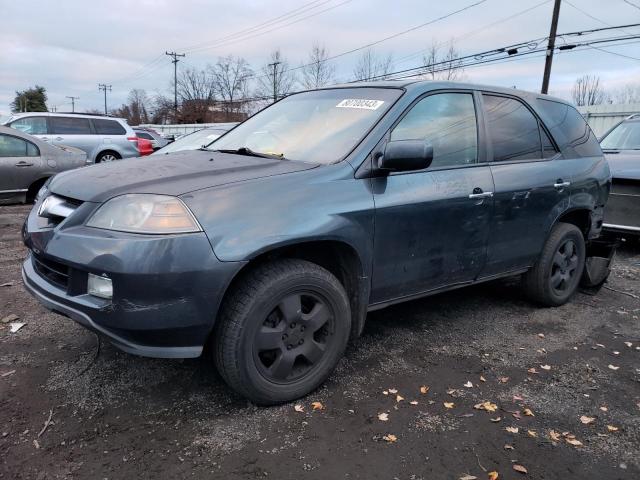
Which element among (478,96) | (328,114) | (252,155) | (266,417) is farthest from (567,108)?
(266,417)

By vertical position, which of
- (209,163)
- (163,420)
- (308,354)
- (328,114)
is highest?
(328,114)

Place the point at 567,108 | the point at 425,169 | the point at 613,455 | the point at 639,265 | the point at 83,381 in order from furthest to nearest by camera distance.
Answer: the point at 639,265, the point at 567,108, the point at 425,169, the point at 83,381, the point at 613,455

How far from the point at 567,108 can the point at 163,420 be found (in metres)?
4.24

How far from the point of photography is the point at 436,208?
129 inches

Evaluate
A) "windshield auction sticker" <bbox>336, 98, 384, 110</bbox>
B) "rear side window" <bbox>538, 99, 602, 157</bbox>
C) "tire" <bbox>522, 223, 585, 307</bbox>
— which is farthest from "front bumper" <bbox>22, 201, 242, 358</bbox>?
"rear side window" <bbox>538, 99, 602, 157</bbox>

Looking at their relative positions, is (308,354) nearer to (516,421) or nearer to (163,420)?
(163,420)

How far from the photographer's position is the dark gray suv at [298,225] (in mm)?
2414

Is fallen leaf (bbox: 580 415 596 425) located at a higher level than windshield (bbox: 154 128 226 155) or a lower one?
lower

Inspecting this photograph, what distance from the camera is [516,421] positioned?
2773mm

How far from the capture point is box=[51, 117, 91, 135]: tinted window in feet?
41.6

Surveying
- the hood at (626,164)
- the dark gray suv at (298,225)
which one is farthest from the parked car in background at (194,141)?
the hood at (626,164)

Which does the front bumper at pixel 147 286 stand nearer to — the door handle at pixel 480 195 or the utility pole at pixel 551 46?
the door handle at pixel 480 195

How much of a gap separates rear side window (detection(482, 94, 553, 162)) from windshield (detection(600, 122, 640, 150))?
152 inches

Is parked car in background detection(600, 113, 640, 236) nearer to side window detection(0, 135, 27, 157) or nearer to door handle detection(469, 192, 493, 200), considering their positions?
door handle detection(469, 192, 493, 200)
